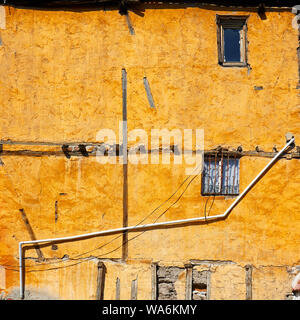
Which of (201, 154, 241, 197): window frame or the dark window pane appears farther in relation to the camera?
the dark window pane

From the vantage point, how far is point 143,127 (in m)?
10.3

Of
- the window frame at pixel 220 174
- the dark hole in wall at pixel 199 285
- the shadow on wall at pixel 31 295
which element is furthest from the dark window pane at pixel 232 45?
the shadow on wall at pixel 31 295

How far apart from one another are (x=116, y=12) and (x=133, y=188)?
170 inches

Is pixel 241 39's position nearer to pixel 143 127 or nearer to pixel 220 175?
pixel 143 127

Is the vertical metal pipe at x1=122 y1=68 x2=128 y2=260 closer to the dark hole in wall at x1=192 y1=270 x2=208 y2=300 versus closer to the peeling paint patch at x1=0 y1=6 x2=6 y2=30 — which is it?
the dark hole in wall at x1=192 y1=270 x2=208 y2=300

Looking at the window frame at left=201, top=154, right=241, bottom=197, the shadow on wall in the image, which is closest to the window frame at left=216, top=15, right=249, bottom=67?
the window frame at left=201, top=154, right=241, bottom=197

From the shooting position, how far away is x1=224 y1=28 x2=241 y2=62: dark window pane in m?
10.6

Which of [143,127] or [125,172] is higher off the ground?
[143,127]

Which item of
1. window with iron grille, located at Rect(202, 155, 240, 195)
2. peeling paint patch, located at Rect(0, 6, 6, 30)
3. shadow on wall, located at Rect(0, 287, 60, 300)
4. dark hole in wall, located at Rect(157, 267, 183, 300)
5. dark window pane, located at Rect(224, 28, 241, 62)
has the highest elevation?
peeling paint patch, located at Rect(0, 6, 6, 30)

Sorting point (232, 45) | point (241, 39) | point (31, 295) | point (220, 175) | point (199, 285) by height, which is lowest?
point (31, 295)

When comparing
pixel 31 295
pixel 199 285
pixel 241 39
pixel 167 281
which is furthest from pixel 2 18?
pixel 199 285

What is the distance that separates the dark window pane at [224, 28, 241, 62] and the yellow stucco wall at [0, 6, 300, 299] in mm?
361

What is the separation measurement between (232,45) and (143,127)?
3054mm
